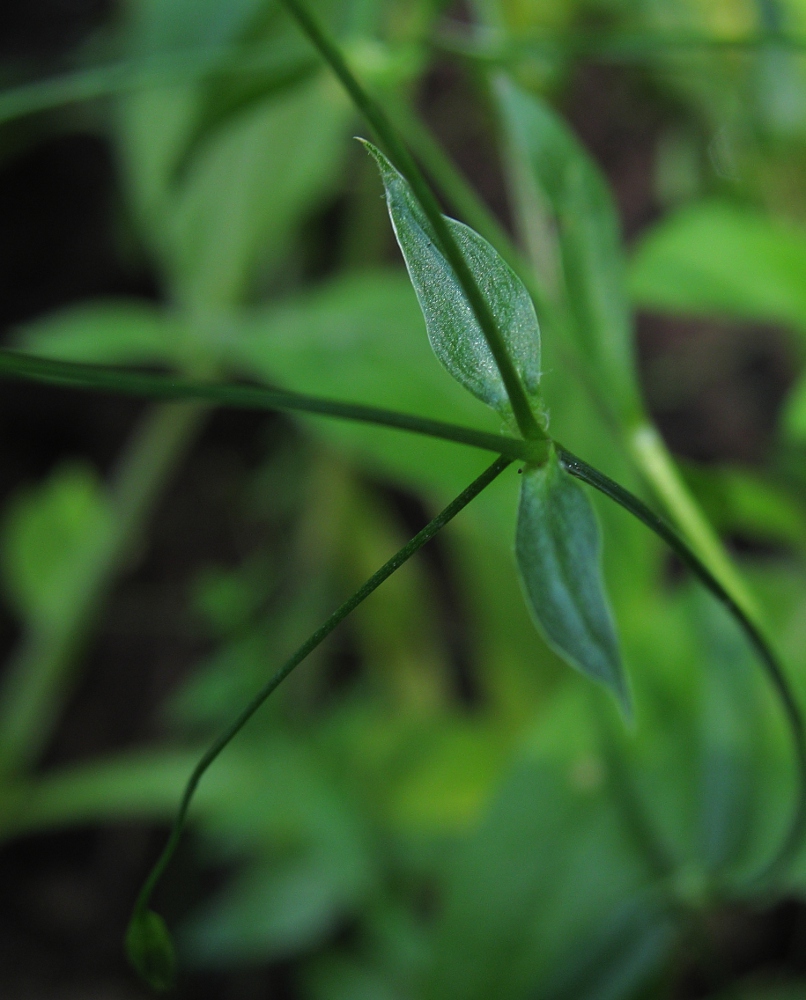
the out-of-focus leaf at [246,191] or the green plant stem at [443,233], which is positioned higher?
the out-of-focus leaf at [246,191]

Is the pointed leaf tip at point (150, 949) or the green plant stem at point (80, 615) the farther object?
the green plant stem at point (80, 615)

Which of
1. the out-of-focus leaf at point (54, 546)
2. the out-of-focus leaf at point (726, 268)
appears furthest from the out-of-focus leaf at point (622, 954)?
the out-of-focus leaf at point (54, 546)

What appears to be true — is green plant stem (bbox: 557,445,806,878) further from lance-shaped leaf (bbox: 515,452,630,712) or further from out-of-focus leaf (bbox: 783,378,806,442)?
out-of-focus leaf (bbox: 783,378,806,442)

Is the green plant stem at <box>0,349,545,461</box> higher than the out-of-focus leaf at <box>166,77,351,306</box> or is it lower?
lower

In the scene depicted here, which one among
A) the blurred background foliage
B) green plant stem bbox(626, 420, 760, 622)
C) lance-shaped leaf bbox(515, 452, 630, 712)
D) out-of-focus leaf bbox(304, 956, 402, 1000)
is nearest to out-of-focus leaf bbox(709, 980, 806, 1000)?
the blurred background foliage

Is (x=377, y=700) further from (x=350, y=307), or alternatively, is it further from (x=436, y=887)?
(x=350, y=307)

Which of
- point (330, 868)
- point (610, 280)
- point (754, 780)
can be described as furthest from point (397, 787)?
point (610, 280)

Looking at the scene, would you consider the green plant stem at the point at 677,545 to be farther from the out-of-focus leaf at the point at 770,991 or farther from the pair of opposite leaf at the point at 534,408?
the out-of-focus leaf at the point at 770,991

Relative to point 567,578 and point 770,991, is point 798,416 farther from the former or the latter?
point 770,991
